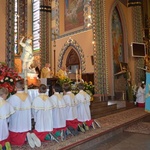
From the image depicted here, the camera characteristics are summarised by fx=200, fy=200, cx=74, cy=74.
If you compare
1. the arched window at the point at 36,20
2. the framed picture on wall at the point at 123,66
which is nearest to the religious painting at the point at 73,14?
the arched window at the point at 36,20

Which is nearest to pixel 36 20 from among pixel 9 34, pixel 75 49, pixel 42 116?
pixel 75 49

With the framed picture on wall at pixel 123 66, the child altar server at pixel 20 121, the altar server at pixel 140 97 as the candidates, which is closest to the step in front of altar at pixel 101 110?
the altar server at pixel 140 97

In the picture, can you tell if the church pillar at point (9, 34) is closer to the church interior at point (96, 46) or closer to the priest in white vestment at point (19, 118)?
the church interior at point (96, 46)

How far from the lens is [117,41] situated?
11.8 m

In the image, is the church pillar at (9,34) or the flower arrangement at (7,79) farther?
the church pillar at (9,34)

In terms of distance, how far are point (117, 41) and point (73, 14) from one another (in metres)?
4.06

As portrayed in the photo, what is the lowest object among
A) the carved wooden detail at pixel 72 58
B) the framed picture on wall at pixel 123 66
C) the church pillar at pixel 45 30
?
the framed picture on wall at pixel 123 66

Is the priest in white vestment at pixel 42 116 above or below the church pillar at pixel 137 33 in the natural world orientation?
below

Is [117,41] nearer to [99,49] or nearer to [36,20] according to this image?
[99,49]

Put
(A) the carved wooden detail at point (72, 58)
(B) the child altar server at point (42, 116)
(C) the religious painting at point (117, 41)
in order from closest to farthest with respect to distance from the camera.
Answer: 1. (B) the child altar server at point (42, 116)
2. (C) the religious painting at point (117, 41)
3. (A) the carved wooden detail at point (72, 58)

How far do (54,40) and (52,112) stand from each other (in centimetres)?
1096

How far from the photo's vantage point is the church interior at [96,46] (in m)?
6.03

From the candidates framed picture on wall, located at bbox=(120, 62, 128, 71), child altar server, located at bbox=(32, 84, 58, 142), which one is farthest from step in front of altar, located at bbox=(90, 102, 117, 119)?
framed picture on wall, located at bbox=(120, 62, 128, 71)

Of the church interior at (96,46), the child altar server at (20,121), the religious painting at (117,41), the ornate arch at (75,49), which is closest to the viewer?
the child altar server at (20,121)
